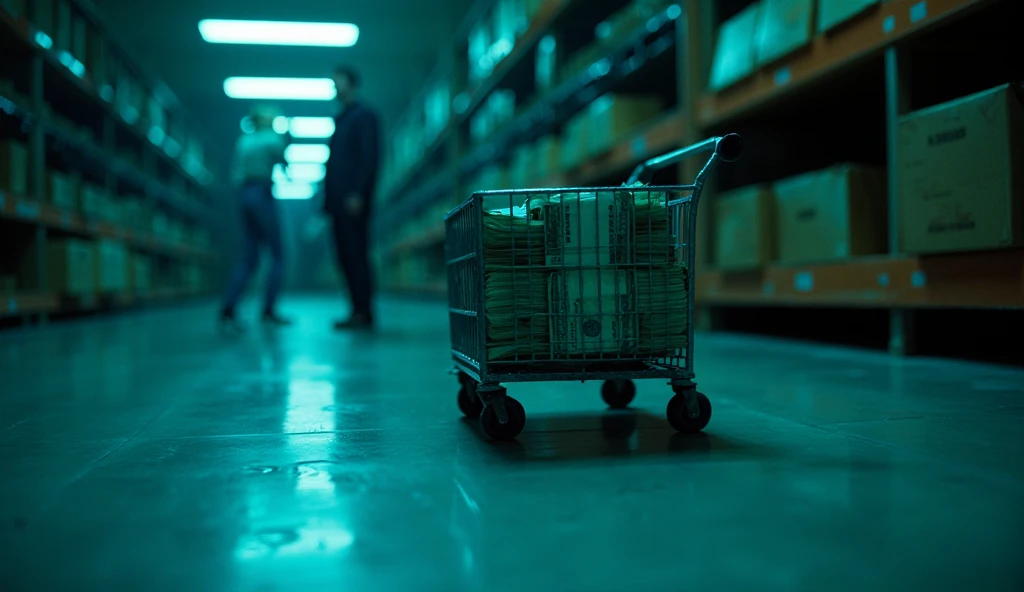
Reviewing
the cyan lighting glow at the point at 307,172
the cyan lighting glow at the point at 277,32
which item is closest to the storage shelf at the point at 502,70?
the cyan lighting glow at the point at 277,32

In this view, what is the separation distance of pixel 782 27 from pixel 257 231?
169 inches

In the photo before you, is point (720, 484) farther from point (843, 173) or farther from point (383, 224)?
point (383, 224)

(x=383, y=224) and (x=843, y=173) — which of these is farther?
(x=383, y=224)

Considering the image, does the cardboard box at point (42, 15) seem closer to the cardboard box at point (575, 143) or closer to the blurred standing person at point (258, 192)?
the blurred standing person at point (258, 192)

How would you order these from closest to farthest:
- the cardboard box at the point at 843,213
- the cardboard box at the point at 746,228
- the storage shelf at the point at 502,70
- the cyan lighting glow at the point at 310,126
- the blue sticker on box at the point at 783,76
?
the cardboard box at the point at 843,213
the blue sticker on box at the point at 783,76
the cardboard box at the point at 746,228
the storage shelf at the point at 502,70
the cyan lighting glow at the point at 310,126

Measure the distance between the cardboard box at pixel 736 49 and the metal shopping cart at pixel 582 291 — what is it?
2709 mm

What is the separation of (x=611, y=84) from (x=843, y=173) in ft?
9.57

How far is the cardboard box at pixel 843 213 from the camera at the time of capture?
343 centimetres

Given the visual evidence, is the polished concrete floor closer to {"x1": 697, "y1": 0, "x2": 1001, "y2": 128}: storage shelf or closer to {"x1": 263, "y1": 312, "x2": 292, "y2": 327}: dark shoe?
{"x1": 697, "y1": 0, "x2": 1001, "y2": 128}: storage shelf

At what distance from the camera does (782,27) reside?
149 inches

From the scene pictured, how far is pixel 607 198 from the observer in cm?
167

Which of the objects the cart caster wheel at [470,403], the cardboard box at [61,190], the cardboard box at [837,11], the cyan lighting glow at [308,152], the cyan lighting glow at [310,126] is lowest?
the cart caster wheel at [470,403]

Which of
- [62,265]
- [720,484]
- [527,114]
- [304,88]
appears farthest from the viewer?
[304,88]

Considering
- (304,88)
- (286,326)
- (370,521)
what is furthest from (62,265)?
(304,88)
